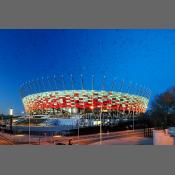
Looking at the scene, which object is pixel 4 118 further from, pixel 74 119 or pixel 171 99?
Result: pixel 171 99

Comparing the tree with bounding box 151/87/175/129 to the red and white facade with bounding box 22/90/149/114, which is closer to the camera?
the tree with bounding box 151/87/175/129

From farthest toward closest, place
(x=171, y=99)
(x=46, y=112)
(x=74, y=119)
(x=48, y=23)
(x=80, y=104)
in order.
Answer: (x=46, y=112) → (x=80, y=104) → (x=74, y=119) → (x=171, y=99) → (x=48, y=23)

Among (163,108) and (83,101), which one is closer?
(163,108)

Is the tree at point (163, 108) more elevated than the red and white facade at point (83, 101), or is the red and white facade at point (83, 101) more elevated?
the red and white facade at point (83, 101)

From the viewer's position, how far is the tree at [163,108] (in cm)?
2077

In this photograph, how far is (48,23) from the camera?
45.4 feet

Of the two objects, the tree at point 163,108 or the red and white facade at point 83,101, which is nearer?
the tree at point 163,108

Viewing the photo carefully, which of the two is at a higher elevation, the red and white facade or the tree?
the red and white facade

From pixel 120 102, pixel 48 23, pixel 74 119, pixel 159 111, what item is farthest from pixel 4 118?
pixel 48 23

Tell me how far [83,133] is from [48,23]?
26.1 feet

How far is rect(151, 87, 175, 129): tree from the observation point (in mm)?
20766

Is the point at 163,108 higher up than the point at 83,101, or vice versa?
the point at 83,101

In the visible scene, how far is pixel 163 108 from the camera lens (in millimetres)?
21656

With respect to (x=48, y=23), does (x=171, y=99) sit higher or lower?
lower
